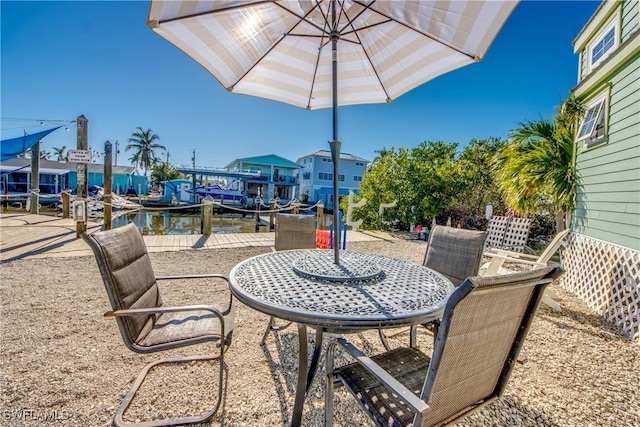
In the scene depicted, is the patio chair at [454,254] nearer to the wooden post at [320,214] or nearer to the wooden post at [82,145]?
the wooden post at [320,214]

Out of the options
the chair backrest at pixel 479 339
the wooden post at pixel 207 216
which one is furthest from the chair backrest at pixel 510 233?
the wooden post at pixel 207 216

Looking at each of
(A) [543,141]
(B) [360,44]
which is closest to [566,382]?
(B) [360,44]

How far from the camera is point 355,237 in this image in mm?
8125

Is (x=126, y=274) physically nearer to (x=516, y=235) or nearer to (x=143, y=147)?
(x=516, y=235)

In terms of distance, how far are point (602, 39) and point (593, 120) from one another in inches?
59.5

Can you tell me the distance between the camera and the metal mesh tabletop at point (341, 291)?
1.21 metres

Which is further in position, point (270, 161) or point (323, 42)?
point (270, 161)

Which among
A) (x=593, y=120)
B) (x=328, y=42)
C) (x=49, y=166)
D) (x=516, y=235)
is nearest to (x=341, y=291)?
(x=328, y=42)

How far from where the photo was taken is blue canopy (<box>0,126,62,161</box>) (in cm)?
839

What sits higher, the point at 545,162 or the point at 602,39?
the point at 602,39

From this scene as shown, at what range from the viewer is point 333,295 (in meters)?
1.45

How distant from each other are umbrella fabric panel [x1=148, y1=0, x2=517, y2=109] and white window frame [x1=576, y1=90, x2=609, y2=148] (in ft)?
11.9

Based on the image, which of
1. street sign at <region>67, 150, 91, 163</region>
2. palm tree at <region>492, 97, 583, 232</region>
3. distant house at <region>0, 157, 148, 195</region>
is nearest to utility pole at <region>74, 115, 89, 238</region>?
street sign at <region>67, 150, 91, 163</region>

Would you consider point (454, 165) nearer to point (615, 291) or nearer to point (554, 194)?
point (554, 194)
